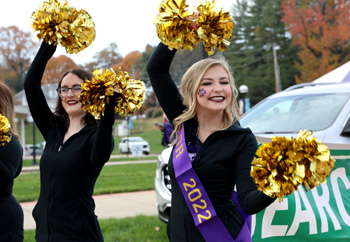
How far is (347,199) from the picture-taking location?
13.1 feet

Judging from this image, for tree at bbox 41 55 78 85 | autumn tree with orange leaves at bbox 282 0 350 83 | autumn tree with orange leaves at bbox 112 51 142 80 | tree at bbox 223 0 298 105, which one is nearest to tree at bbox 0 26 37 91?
tree at bbox 41 55 78 85

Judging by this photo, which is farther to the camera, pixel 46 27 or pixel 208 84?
pixel 46 27

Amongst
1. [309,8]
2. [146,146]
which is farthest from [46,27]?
[309,8]

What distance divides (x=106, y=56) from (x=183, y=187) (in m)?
92.0

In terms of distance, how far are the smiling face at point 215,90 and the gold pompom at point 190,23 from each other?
163mm

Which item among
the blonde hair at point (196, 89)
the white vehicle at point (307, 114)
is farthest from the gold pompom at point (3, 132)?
the white vehicle at point (307, 114)

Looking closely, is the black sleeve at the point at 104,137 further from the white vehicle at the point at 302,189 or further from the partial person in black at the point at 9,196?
the white vehicle at the point at 302,189

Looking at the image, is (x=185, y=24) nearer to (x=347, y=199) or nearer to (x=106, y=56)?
(x=347, y=199)

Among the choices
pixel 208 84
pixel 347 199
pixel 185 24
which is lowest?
pixel 347 199

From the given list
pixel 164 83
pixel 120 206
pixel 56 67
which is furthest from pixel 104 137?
pixel 56 67

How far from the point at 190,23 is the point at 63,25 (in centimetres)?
83

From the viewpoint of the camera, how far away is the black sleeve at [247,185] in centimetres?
193

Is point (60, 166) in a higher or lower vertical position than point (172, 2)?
lower

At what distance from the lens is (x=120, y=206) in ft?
25.8
